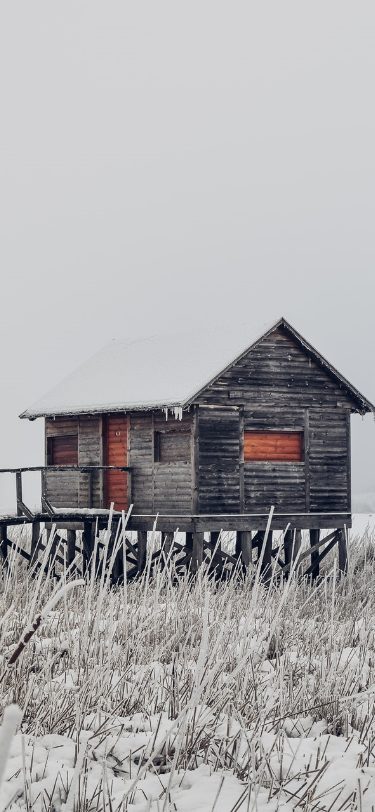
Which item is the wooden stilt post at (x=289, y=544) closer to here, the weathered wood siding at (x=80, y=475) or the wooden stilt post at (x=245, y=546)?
the wooden stilt post at (x=245, y=546)

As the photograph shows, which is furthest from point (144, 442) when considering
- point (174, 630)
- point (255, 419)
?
point (174, 630)

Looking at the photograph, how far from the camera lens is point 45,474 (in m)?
25.1

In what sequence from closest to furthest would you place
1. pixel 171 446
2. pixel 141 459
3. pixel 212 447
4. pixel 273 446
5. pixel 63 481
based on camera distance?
pixel 212 447
pixel 171 446
pixel 141 459
pixel 273 446
pixel 63 481

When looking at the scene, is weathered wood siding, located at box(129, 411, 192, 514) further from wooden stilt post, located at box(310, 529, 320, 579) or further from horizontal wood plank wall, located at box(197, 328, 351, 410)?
wooden stilt post, located at box(310, 529, 320, 579)

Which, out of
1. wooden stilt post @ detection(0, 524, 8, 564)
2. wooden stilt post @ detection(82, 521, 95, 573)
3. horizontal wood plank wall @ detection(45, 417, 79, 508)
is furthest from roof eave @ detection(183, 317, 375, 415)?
wooden stilt post @ detection(0, 524, 8, 564)

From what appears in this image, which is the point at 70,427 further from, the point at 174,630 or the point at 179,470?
the point at 174,630

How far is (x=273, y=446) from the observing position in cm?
2292

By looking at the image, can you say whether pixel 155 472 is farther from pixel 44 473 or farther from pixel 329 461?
pixel 329 461

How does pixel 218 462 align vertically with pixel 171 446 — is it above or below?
below

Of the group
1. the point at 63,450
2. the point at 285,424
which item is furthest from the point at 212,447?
the point at 63,450

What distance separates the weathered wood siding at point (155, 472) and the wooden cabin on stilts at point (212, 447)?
29 mm

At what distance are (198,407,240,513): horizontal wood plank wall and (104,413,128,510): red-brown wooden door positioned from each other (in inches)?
102

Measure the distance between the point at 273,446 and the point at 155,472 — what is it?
304 cm

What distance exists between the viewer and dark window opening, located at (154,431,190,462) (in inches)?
858
